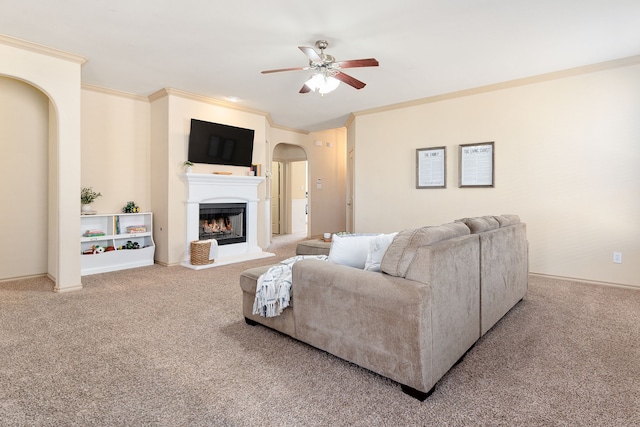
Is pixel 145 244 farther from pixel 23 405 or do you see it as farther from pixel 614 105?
pixel 614 105

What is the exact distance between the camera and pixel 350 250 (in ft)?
7.09

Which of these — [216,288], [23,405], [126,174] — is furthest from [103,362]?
[126,174]

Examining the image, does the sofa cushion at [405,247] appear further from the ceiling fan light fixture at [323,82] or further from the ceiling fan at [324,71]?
the ceiling fan light fixture at [323,82]

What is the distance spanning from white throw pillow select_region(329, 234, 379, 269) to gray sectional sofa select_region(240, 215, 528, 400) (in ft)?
0.42

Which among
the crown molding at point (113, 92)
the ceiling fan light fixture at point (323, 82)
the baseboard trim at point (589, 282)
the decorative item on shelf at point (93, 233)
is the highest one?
the crown molding at point (113, 92)

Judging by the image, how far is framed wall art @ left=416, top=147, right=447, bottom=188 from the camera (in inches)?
193

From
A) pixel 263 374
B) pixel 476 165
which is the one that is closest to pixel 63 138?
pixel 263 374

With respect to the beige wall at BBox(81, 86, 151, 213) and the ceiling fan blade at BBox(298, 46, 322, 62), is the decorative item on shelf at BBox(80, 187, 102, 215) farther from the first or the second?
the ceiling fan blade at BBox(298, 46, 322, 62)

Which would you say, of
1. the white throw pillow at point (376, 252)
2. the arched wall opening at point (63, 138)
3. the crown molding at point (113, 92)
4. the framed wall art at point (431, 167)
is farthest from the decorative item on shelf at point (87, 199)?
the framed wall art at point (431, 167)

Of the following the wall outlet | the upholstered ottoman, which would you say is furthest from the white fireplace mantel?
the wall outlet

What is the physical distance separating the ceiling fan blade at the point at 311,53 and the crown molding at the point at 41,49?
2581 mm

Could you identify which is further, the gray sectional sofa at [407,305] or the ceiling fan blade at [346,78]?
the ceiling fan blade at [346,78]

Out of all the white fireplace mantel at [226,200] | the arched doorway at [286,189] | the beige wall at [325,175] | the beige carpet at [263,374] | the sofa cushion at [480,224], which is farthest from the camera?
the arched doorway at [286,189]

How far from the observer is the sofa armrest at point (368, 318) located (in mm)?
1612
